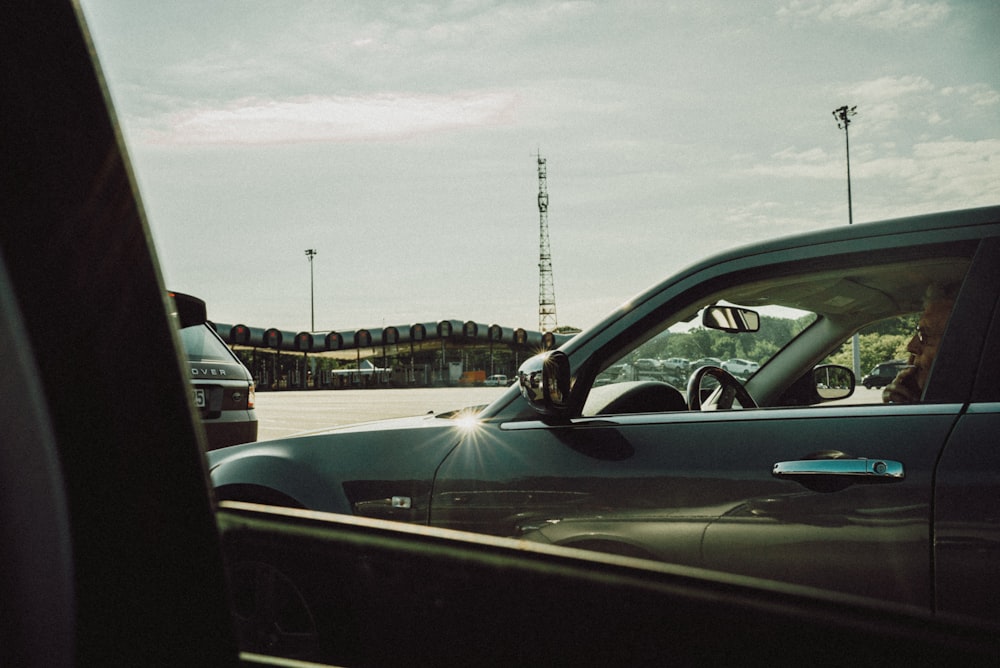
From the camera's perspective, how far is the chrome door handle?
→ 1.93m

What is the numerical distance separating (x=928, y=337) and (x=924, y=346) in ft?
0.09

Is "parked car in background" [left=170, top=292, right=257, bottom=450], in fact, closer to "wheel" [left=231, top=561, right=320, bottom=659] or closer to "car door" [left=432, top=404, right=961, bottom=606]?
"car door" [left=432, top=404, right=961, bottom=606]

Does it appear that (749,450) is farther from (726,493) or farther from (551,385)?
(551,385)

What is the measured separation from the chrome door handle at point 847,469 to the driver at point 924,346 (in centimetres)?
27

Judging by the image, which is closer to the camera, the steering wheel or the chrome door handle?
the chrome door handle

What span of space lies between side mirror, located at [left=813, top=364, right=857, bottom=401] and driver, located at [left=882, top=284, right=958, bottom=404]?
0.79 ft

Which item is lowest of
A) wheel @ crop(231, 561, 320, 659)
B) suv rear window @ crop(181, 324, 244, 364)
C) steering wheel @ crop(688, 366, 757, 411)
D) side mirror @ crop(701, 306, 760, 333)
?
wheel @ crop(231, 561, 320, 659)

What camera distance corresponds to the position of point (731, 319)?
8.84 feet

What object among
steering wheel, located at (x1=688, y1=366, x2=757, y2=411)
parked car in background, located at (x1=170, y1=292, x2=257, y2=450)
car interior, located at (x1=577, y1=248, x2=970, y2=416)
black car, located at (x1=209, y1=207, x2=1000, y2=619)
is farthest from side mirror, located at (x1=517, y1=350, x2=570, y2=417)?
parked car in background, located at (x1=170, y1=292, x2=257, y2=450)

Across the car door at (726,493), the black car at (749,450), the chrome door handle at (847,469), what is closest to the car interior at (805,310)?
the black car at (749,450)

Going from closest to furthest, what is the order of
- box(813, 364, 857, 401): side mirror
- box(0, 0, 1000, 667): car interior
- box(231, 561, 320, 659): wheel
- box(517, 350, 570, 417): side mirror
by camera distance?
1. box(0, 0, 1000, 667): car interior
2. box(231, 561, 320, 659): wheel
3. box(517, 350, 570, 417): side mirror
4. box(813, 364, 857, 401): side mirror

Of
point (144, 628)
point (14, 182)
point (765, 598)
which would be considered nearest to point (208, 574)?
point (144, 628)

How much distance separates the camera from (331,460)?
2.81m

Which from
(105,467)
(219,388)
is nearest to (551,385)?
(105,467)
